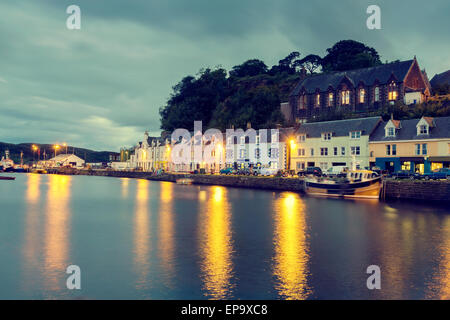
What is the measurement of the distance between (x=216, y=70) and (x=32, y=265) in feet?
528

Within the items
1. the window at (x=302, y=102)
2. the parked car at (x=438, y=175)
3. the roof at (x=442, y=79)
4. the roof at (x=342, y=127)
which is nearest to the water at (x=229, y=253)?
the parked car at (x=438, y=175)

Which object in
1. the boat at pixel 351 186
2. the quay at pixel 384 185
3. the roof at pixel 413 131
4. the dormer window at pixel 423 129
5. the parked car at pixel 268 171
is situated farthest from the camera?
the parked car at pixel 268 171

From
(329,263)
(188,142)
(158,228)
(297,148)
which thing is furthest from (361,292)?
(188,142)

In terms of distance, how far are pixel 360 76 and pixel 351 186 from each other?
52.6 metres

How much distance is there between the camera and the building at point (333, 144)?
70.4m

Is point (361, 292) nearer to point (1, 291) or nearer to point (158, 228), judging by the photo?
point (1, 291)

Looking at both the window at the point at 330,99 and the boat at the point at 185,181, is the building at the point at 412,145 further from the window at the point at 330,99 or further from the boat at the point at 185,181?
the boat at the point at 185,181

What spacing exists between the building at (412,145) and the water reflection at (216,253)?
37997 mm

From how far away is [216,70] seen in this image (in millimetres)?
174250

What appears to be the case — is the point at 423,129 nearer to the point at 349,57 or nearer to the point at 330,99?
the point at 330,99

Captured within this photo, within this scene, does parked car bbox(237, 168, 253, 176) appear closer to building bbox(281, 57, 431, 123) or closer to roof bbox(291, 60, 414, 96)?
building bbox(281, 57, 431, 123)

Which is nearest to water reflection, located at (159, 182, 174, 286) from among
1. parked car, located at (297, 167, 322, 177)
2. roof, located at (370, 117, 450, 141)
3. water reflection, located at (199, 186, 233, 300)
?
water reflection, located at (199, 186, 233, 300)

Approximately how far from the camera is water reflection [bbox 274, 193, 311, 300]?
16547 mm

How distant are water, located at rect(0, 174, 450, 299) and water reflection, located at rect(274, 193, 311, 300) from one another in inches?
2.4
